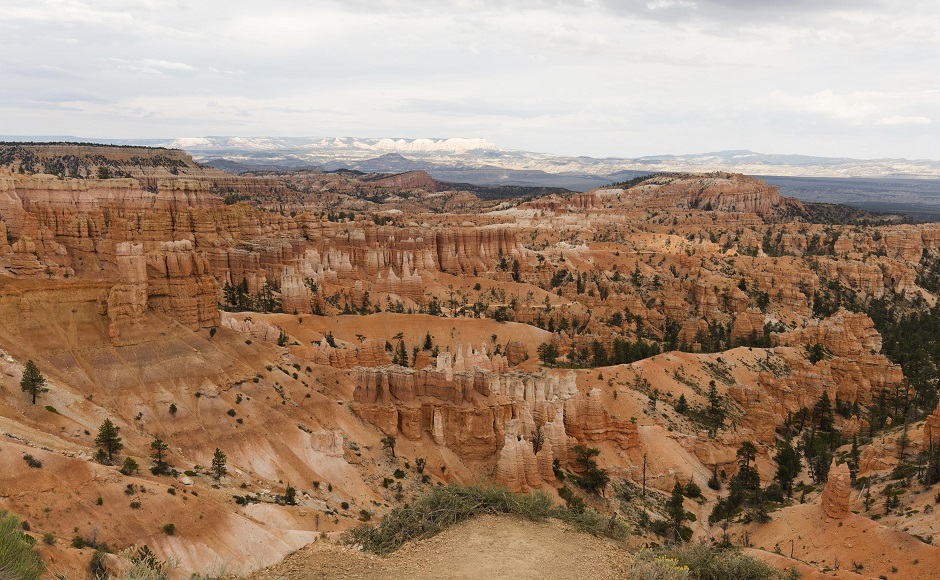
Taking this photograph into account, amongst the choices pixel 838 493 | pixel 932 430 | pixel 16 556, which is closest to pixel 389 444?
pixel 838 493

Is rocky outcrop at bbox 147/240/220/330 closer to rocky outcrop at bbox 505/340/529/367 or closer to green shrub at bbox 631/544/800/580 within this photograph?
green shrub at bbox 631/544/800/580

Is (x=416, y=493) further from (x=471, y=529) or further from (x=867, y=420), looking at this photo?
(x=867, y=420)

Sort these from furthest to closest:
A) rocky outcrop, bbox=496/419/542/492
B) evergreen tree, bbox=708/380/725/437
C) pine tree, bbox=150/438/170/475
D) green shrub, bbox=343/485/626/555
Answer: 1. evergreen tree, bbox=708/380/725/437
2. rocky outcrop, bbox=496/419/542/492
3. pine tree, bbox=150/438/170/475
4. green shrub, bbox=343/485/626/555

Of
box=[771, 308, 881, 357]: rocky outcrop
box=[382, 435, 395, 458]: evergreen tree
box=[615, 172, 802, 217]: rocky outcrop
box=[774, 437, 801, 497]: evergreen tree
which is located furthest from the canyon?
box=[615, 172, 802, 217]: rocky outcrop

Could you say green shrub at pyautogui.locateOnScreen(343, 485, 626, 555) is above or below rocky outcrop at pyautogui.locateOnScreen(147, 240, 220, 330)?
below

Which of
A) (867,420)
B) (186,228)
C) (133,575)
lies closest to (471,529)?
(133,575)

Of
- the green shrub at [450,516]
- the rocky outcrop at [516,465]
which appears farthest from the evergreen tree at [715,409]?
the green shrub at [450,516]

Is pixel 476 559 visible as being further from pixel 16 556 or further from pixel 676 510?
pixel 676 510
